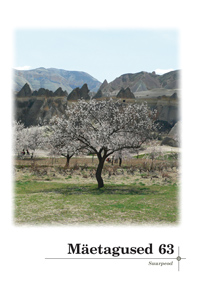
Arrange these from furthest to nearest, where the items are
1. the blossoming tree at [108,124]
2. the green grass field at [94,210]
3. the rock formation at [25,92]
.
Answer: the rock formation at [25,92]
the blossoming tree at [108,124]
the green grass field at [94,210]

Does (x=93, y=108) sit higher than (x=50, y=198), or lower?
higher

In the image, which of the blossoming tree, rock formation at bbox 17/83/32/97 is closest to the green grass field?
the blossoming tree

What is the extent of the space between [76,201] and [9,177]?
5292 mm

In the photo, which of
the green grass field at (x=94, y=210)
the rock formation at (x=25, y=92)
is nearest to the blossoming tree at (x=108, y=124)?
the green grass field at (x=94, y=210)

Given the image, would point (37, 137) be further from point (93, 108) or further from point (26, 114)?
point (26, 114)

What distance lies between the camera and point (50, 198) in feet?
57.7

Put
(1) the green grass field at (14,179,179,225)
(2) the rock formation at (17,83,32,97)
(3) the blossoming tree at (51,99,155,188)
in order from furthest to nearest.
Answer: (2) the rock formation at (17,83,32,97) < (3) the blossoming tree at (51,99,155,188) < (1) the green grass field at (14,179,179,225)

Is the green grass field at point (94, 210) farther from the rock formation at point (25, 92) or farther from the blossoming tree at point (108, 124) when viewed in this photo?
the rock formation at point (25, 92)

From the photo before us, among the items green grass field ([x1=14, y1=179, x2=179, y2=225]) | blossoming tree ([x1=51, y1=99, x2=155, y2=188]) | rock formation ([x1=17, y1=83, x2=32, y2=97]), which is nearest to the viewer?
green grass field ([x1=14, y1=179, x2=179, y2=225])

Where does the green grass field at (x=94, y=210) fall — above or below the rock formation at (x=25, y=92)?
below

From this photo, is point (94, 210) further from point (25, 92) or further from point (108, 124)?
point (25, 92)

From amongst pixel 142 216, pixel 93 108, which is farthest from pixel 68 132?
pixel 142 216

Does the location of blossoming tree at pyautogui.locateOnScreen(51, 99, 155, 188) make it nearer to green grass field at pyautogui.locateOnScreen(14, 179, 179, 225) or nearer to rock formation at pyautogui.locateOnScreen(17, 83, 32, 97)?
green grass field at pyautogui.locateOnScreen(14, 179, 179, 225)

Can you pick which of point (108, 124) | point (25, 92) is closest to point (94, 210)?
Result: point (108, 124)
